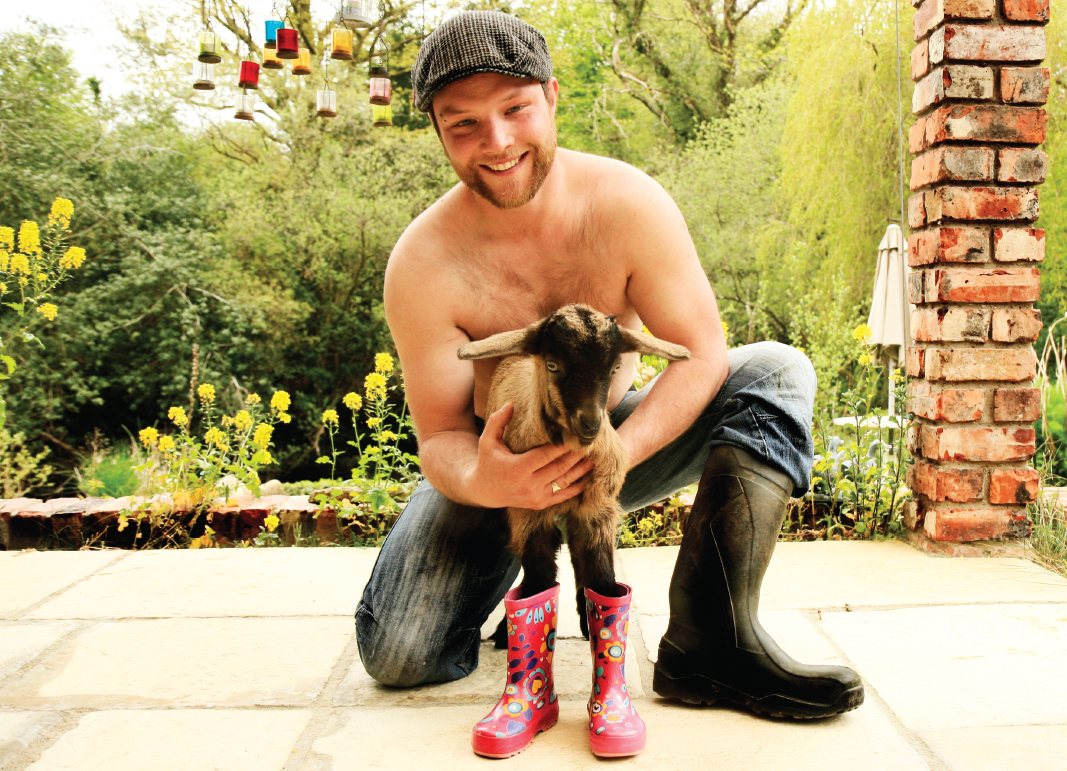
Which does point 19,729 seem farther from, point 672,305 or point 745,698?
point 672,305

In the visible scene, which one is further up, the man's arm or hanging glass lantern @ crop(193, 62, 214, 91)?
hanging glass lantern @ crop(193, 62, 214, 91)

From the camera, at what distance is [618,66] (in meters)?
17.3

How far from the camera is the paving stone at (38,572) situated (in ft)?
9.82

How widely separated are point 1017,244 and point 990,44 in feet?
2.68

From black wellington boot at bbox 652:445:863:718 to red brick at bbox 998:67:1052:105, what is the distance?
2178 mm

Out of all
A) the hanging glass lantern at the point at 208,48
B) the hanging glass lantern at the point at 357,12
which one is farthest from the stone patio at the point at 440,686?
the hanging glass lantern at the point at 208,48

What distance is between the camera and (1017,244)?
3246mm

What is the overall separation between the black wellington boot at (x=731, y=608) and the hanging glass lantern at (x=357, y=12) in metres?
A: 4.55

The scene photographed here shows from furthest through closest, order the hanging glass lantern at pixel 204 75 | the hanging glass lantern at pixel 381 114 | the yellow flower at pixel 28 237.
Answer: the hanging glass lantern at pixel 381 114
the hanging glass lantern at pixel 204 75
the yellow flower at pixel 28 237

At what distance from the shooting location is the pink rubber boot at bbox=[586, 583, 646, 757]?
6.02ft

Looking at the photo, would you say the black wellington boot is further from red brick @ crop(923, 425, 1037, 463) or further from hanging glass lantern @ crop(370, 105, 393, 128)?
hanging glass lantern @ crop(370, 105, 393, 128)

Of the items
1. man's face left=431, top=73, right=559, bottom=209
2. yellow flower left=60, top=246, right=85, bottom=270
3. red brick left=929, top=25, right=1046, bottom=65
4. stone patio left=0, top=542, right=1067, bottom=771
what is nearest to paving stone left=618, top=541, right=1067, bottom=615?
stone patio left=0, top=542, right=1067, bottom=771

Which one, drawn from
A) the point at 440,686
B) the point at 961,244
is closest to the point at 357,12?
the point at 961,244

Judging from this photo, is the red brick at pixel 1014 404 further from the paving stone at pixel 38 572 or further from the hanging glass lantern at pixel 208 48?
the hanging glass lantern at pixel 208 48
